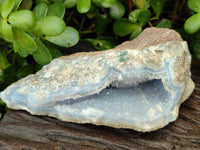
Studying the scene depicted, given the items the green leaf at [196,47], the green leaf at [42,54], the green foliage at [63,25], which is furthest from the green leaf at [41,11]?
the green leaf at [196,47]

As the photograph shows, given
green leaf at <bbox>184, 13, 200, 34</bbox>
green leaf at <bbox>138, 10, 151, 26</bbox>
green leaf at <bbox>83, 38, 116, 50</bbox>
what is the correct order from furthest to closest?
green leaf at <bbox>83, 38, 116, 50</bbox>, green leaf at <bbox>138, 10, 151, 26</bbox>, green leaf at <bbox>184, 13, 200, 34</bbox>

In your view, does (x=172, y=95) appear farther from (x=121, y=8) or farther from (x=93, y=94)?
(x=121, y=8)

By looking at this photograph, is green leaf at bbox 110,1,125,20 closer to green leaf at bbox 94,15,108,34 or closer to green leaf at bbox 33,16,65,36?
Result: green leaf at bbox 94,15,108,34

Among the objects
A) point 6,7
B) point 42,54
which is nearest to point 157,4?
point 42,54

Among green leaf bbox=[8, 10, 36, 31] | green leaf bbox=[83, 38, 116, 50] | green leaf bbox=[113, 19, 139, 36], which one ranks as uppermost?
green leaf bbox=[8, 10, 36, 31]

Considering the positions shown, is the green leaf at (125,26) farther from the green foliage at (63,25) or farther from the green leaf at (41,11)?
the green leaf at (41,11)

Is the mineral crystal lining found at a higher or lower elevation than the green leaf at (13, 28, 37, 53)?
lower

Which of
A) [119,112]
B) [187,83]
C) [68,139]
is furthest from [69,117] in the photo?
[187,83]

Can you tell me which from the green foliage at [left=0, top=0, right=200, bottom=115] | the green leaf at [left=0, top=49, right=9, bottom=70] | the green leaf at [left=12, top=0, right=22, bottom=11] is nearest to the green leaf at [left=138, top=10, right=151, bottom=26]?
the green foliage at [left=0, top=0, right=200, bottom=115]
